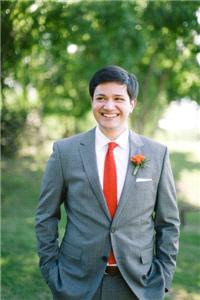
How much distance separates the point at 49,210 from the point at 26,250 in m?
4.21

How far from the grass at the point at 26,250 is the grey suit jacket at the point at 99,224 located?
2369 mm

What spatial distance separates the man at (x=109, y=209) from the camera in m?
2.79

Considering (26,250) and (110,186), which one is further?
(26,250)

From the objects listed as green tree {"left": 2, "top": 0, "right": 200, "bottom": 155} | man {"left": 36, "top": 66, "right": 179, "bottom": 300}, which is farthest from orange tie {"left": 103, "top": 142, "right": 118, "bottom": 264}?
green tree {"left": 2, "top": 0, "right": 200, "bottom": 155}

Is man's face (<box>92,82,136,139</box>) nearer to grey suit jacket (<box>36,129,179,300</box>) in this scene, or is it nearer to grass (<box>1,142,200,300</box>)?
grey suit jacket (<box>36,129,179,300</box>)

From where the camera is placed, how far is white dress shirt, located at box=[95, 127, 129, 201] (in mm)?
2871

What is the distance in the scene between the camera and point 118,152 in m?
2.94

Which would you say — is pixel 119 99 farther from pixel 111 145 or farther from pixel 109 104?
pixel 111 145

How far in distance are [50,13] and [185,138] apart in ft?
108

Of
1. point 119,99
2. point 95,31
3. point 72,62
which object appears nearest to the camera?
point 119,99

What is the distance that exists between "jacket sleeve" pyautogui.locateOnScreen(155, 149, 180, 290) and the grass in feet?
8.24

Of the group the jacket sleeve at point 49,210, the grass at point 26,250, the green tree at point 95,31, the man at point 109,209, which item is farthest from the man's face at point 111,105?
the green tree at point 95,31

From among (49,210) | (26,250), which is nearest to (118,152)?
(49,210)

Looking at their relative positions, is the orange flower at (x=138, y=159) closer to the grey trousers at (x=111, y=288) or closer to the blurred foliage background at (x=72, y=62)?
the grey trousers at (x=111, y=288)
